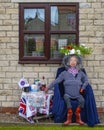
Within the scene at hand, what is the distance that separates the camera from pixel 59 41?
10.5 metres

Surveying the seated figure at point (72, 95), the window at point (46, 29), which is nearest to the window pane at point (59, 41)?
the window at point (46, 29)

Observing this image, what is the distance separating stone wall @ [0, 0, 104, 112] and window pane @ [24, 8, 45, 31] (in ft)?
0.64

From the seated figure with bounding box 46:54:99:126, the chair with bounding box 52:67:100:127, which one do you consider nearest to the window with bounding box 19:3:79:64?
the seated figure with bounding box 46:54:99:126

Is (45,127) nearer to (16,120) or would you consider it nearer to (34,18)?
(16,120)

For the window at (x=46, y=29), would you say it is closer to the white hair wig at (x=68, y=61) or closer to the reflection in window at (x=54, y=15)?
the reflection in window at (x=54, y=15)

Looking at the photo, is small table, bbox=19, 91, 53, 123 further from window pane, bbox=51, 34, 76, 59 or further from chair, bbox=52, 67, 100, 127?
window pane, bbox=51, 34, 76, 59

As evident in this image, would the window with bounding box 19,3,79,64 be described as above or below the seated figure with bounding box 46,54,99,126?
above

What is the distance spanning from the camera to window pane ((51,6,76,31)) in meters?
10.4

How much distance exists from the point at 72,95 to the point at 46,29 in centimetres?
167

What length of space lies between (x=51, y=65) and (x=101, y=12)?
1.54 meters

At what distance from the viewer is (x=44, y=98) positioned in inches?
383

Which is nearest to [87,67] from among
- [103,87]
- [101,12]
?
[103,87]

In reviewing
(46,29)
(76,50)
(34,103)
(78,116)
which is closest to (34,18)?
(46,29)

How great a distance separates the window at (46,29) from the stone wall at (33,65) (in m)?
0.11
